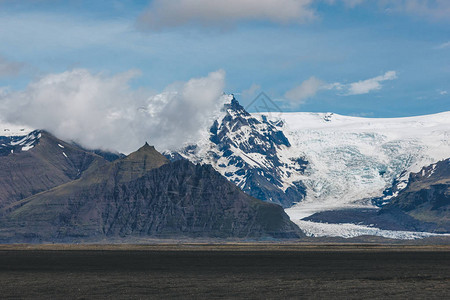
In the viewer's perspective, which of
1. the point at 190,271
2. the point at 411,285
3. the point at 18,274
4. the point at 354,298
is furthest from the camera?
the point at 190,271

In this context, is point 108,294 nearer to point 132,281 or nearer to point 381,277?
point 132,281

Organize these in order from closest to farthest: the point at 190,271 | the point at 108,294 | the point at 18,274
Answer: the point at 108,294, the point at 18,274, the point at 190,271

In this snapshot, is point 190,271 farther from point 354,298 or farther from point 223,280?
point 354,298

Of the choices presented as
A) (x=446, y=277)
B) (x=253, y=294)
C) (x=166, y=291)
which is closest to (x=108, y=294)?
(x=166, y=291)

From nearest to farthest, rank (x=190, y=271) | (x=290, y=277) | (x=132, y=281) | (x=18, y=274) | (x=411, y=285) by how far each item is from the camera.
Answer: (x=411, y=285)
(x=132, y=281)
(x=290, y=277)
(x=18, y=274)
(x=190, y=271)

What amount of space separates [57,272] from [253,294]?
190 ft

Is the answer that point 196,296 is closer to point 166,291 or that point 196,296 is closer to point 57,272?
point 166,291

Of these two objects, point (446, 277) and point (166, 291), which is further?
point (446, 277)

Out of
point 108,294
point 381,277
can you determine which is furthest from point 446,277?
point 108,294

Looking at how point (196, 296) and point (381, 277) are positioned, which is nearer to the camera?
point (196, 296)

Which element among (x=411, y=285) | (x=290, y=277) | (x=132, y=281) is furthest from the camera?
(x=290, y=277)

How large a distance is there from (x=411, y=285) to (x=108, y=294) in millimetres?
43631

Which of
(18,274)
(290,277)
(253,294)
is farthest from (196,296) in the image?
(18,274)

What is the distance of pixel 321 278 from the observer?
410ft
